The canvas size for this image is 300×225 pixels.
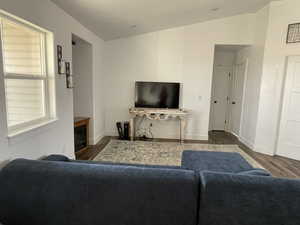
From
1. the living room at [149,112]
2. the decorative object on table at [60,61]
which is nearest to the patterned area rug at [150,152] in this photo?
the living room at [149,112]

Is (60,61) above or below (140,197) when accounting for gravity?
above

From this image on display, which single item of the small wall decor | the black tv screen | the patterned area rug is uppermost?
the small wall decor

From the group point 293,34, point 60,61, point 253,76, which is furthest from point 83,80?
point 293,34

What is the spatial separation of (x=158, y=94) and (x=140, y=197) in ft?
13.0

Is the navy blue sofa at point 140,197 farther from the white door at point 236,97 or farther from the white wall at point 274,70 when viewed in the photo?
the white door at point 236,97

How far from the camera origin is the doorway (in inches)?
228

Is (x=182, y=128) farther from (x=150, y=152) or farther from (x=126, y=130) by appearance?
(x=126, y=130)

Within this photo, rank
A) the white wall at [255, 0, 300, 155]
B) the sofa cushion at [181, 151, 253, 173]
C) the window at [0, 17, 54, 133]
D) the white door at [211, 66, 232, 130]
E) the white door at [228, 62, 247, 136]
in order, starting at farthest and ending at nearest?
the white door at [211, 66, 232, 130]
the white door at [228, 62, 247, 136]
the white wall at [255, 0, 300, 155]
the sofa cushion at [181, 151, 253, 173]
the window at [0, 17, 54, 133]

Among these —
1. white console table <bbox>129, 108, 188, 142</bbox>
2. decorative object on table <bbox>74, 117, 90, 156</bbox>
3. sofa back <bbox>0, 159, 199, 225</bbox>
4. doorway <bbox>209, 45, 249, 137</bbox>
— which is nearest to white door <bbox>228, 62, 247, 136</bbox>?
doorway <bbox>209, 45, 249, 137</bbox>

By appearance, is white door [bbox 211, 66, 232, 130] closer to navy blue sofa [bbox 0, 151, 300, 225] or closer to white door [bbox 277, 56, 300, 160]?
white door [bbox 277, 56, 300, 160]

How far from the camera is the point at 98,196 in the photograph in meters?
1.37

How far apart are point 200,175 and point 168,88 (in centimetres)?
388

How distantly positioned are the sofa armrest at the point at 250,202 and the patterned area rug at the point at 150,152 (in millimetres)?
2282

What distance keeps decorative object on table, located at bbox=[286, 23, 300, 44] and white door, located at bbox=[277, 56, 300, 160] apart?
33cm
